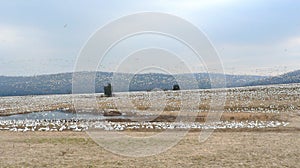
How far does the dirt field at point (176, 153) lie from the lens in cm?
1606

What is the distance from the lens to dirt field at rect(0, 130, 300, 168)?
52.7ft

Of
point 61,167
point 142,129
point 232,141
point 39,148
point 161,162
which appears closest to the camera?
point 61,167

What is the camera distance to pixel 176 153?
18.5m

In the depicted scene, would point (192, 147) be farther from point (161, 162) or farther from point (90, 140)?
point (90, 140)

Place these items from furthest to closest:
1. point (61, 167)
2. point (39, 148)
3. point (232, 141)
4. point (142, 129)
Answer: point (142, 129)
point (232, 141)
point (39, 148)
point (61, 167)

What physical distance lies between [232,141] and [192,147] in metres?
3.25

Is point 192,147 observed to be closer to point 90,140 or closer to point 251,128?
point 90,140

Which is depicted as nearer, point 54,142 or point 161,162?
point 161,162

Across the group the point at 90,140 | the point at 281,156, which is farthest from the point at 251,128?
the point at 90,140

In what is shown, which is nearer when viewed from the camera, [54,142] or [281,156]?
[281,156]

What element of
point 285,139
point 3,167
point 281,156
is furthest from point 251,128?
point 3,167

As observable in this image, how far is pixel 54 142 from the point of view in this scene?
72.7 ft

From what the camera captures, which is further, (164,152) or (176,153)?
(164,152)

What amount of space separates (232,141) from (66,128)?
49.7 ft
